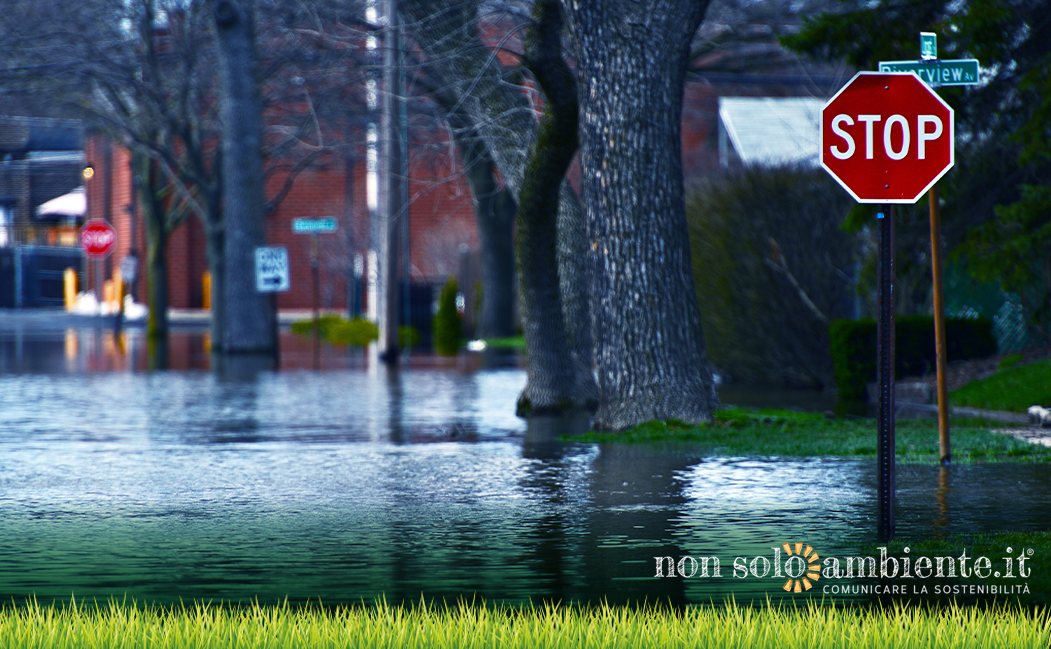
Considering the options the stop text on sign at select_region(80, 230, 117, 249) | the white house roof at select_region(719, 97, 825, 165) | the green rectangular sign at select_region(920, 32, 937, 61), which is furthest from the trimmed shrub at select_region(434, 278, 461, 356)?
the green rectangular sign at select_region(920, 32, 937, 61)

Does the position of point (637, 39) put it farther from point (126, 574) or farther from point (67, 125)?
point (67, 125)

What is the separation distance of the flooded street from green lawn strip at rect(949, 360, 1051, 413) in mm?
4012

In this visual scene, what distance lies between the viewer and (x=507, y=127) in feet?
55.6

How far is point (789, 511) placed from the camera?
9.27 metres

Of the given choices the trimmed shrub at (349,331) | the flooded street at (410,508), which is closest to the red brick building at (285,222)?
Answer: the trimmed shrub at (349,331)

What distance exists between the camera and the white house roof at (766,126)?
99.2 feet

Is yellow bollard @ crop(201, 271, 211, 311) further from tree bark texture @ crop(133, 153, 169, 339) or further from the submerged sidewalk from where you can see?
tree bark texture @ crop(133, 153, 169, 339)

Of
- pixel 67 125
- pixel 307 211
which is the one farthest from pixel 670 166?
pixel 307 211

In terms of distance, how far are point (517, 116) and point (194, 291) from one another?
4847 centimetres

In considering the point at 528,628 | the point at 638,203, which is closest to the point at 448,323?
the point at 638,203

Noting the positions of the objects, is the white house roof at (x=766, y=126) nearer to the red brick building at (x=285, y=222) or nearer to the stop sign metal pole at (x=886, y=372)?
the stop sign metal pole at (x=886, y=372)

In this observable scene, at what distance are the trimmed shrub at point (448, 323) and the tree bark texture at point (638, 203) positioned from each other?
19210 millimetres

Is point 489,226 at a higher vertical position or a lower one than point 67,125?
lower

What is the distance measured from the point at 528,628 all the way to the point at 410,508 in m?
3.82
